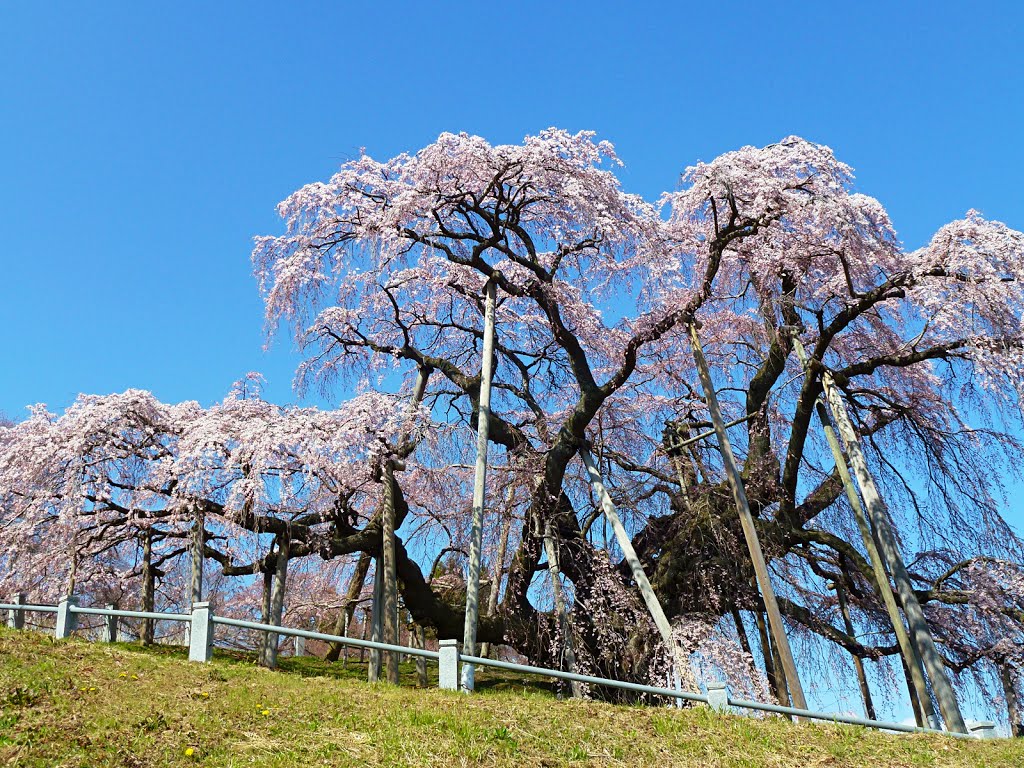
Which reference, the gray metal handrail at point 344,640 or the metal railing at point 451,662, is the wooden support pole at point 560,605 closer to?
the metal railing at point 451,662

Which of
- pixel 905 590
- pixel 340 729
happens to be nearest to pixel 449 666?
pixel 340 729

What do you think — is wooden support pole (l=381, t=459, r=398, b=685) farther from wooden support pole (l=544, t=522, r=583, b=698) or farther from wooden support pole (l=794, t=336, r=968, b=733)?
wooden support pole (l=794, t=336, r=968, b=733)

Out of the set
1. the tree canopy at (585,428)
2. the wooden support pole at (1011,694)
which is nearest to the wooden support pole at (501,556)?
the tree canopy at (585,428)

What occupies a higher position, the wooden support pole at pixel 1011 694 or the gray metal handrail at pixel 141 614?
the gray metal handrail at pixel 141 614

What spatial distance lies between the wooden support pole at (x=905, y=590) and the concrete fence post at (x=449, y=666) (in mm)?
7781

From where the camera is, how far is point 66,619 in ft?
37.4

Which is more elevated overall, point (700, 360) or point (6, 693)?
point (700, 360)

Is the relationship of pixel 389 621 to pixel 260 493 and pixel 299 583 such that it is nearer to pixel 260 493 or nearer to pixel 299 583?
pixel 260 493

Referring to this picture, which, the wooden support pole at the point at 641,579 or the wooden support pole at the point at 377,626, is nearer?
the wooden support pole at the point at 641,579

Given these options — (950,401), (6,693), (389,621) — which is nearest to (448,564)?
(389,621)

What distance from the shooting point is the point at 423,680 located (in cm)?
1811

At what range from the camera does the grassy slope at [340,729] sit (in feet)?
23.1

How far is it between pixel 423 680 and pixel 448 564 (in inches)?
169

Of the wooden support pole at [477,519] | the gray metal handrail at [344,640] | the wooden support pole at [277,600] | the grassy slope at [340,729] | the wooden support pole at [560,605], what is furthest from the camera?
the wooden support pole at [560,605]
